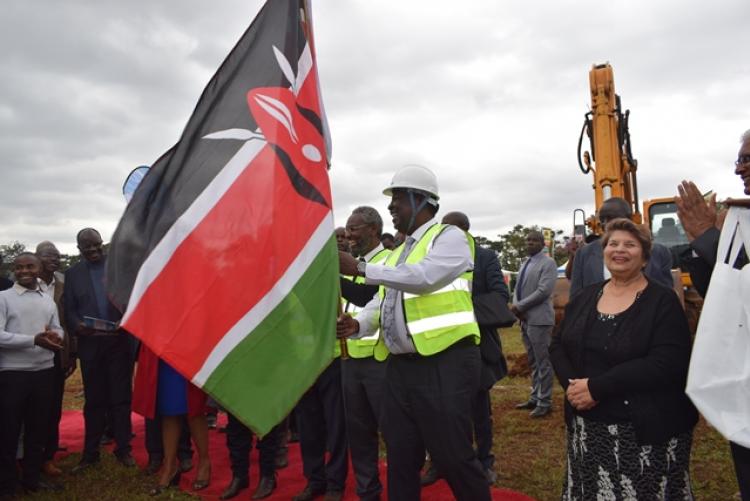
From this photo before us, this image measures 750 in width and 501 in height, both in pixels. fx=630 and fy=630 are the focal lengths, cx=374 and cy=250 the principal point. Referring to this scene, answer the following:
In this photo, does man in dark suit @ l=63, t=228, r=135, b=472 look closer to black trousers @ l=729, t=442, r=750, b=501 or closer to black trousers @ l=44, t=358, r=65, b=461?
black trousers @ l=44, t=358, r=65, b=461

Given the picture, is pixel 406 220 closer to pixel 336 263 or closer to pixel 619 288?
pixel 336 263

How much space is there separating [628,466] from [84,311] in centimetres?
509

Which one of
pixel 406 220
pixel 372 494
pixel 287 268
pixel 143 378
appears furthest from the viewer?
pixel 143 378

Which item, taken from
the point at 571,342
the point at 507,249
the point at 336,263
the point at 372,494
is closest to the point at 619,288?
the point at 571,342

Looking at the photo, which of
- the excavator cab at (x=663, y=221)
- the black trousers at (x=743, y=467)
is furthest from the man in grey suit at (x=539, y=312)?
the excavator cab at (x=663, y=221)

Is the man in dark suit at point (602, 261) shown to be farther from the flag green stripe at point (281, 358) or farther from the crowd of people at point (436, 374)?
the flag green stripe at point (281, 358)

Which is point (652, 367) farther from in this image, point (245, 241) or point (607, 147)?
Answer: point (607, 147)

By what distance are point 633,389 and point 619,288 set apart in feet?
1.86

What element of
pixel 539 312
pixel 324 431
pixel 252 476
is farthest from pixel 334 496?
pixel 539 312

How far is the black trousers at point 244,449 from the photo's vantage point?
16.4ft

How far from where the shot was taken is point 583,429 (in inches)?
128

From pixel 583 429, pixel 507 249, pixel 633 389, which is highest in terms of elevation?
pixel 507 249

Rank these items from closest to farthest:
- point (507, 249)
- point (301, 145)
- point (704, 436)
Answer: point (301, 145) → point (704, 436) → point (507, 249)

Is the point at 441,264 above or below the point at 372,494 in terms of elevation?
above
